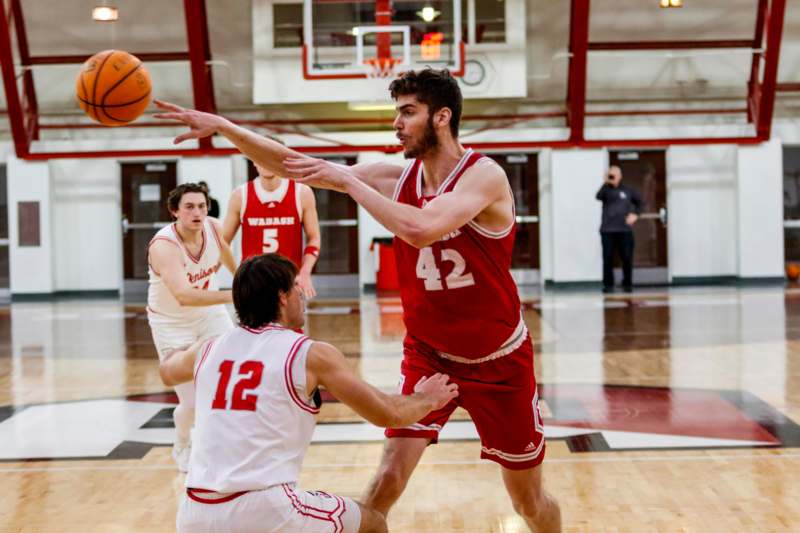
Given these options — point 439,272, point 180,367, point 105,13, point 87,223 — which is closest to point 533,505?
point 439,272

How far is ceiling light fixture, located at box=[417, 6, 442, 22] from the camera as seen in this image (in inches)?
593

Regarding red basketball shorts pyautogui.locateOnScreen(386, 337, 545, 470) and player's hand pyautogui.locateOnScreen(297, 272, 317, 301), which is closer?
red basketball shorts pyautogui.locateOnScreen(386, 337, 545, 470)

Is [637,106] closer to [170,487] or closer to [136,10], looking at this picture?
[136,10]

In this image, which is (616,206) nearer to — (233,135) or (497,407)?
(497,407)

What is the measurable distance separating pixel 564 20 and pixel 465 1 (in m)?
1.68

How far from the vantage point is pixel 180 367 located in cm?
293

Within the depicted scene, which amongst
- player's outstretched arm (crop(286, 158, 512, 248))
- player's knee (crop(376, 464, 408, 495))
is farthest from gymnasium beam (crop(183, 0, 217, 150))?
player's knee (crop(376, 464, 408, 495))

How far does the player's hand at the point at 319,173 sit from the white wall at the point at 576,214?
14.0 meters

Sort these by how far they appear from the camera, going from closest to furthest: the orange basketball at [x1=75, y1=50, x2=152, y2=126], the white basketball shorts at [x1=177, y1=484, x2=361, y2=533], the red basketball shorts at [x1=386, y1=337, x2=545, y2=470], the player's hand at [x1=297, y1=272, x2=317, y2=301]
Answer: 1. the white basketball shorts at [x1=177, y1=484, x2=361, y2=533]
2. the red basketball shorts at [x1=386, y1=337, x2=545, y2=470]
3. the orange basketball at [x1=75, y1=50, x2=152, y2=126]
4. the player's hand at [x1=297, y1=272, x2=317, y2=301]

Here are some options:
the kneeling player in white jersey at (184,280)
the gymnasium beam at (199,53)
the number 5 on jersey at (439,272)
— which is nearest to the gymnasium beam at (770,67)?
the gymnasium beam at (199,53)

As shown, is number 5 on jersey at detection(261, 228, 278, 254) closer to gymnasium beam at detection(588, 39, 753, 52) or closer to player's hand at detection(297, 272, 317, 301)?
player's hand at detection(297, 272, 317, 301)

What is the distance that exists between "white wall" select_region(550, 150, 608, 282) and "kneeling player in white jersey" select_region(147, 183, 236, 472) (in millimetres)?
12075

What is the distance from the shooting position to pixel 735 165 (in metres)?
16.8

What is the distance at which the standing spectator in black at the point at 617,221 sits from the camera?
1542 centimetres
